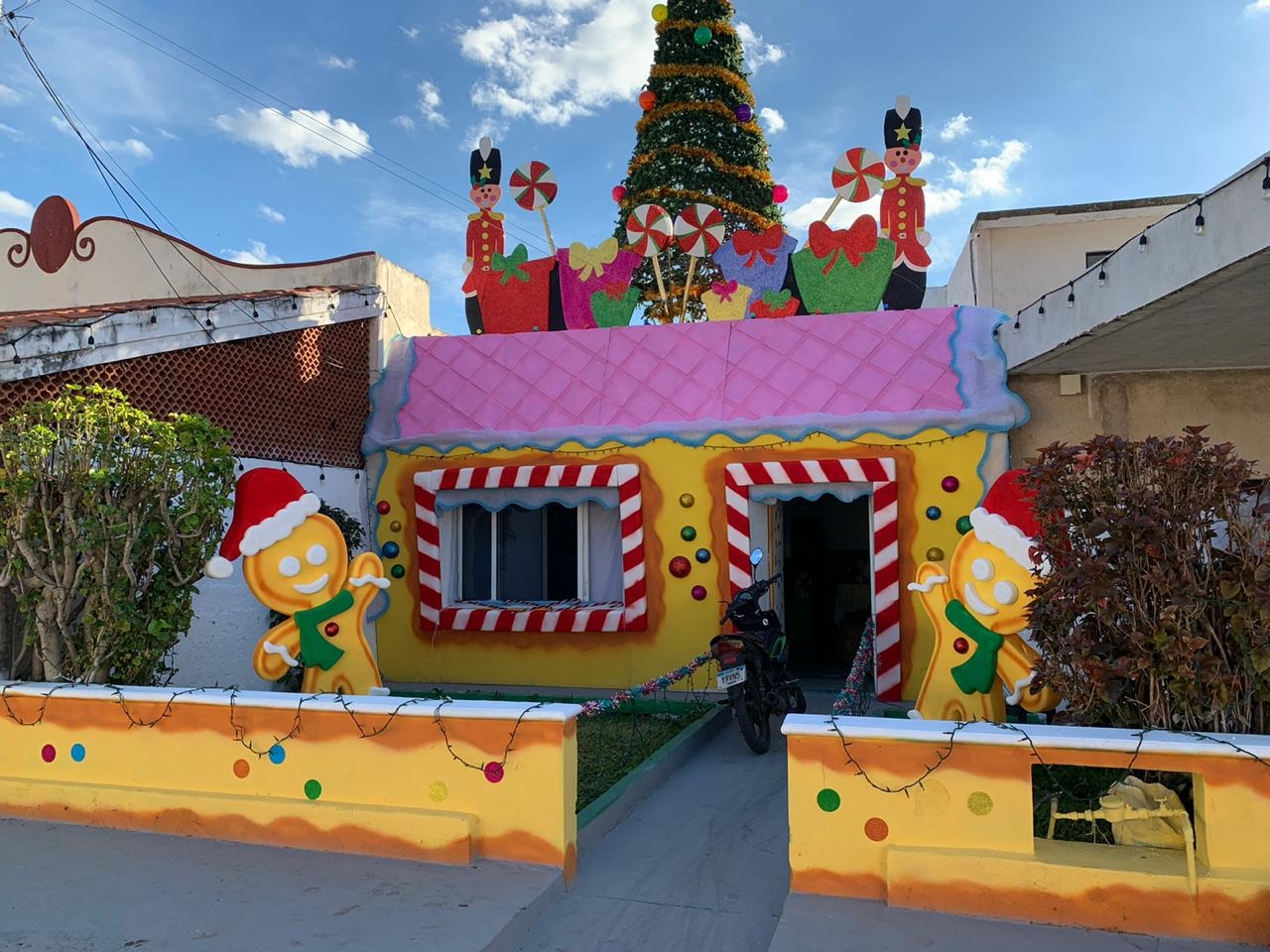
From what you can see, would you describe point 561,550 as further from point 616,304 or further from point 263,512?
point 263,512

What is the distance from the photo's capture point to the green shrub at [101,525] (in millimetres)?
5207

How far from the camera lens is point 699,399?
8820 mm

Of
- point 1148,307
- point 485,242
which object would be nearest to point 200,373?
point 485,242

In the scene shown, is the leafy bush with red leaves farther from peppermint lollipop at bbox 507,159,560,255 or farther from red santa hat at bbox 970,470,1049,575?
peppermint lollipop at bbox 507,159,560,255

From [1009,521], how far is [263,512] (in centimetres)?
459

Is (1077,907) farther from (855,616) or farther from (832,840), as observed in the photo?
(855,616)

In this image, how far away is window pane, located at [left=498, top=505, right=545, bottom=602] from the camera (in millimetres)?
9680

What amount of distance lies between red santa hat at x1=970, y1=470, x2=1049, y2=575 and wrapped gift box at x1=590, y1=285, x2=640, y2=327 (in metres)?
5.08

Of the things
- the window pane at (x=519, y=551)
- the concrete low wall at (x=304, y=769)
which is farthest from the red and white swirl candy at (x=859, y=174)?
the concrete low wall at (x=304, y=769)

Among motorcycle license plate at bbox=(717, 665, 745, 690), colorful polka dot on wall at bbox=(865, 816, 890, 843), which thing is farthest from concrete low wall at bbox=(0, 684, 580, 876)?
motorcycle license plate at bbox=(717, 665, 745, 690)

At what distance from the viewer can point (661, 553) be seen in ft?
28.9

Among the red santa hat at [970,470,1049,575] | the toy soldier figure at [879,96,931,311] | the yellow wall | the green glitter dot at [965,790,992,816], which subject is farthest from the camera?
the toy soldier figure at [879,96,931,311]

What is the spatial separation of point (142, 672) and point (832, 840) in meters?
4.27

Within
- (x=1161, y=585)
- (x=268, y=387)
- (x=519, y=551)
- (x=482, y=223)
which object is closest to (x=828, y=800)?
(x=1161, y=585)
